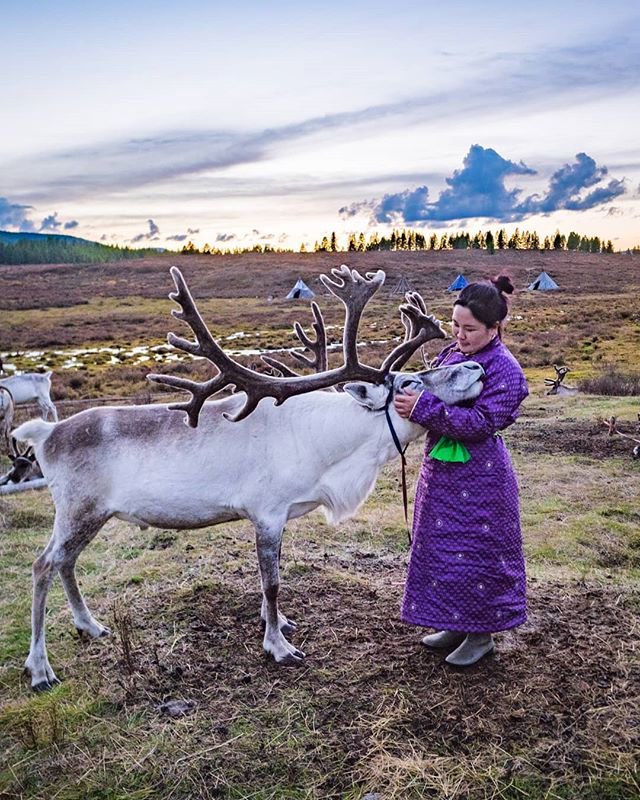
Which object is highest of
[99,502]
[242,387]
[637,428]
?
[242,387]

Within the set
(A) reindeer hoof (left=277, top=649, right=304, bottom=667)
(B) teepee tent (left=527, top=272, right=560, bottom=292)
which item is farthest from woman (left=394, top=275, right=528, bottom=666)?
(B) teepee tent (left=527, top=272, right=560, bottom=292)

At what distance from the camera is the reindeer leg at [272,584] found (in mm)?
4164

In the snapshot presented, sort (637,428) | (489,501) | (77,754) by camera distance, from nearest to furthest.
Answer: (77,754)
(489,501)
(637,428)

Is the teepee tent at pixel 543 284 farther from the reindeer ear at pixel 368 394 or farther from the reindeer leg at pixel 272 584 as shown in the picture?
the reindeer leg at pixel 272 584

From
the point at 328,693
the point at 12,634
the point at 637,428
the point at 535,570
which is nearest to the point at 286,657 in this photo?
the point at 328,693

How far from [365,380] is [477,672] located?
5.64 feet

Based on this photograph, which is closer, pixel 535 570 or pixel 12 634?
pixel 12 634

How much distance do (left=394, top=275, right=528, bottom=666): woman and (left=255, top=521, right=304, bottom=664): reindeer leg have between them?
2.63 feet

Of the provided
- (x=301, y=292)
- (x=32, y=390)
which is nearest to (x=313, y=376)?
(x=32, y=390)

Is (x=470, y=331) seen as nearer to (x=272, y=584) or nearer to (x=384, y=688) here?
(x=272, y=584)

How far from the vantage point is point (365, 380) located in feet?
13.8

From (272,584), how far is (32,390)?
13.2m

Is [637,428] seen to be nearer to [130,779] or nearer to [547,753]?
[547,753]

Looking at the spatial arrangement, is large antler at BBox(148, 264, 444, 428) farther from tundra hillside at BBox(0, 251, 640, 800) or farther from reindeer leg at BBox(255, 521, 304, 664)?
tundra hillside at BBox(0, 251, 640, 800)
